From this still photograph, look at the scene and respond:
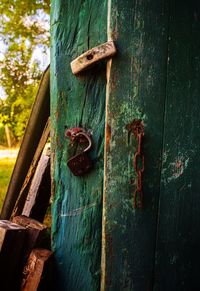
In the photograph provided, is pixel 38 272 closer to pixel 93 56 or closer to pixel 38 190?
pixel 38 190

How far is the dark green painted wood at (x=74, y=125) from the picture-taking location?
1356mm

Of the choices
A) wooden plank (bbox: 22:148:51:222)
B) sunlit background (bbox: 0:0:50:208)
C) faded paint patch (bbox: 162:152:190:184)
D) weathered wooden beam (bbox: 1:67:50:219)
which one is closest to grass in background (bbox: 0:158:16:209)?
sunlit background (bbox: 0:0:50:208)

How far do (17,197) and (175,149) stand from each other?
1.24 m

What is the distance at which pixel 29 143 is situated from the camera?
1.98 metres

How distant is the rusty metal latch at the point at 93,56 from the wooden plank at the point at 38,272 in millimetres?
918

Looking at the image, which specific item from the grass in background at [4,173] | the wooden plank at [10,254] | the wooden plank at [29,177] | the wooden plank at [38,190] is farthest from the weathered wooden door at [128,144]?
the grass in background at [4,173]

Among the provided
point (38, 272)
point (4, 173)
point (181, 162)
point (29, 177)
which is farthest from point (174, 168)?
point (4, 173)

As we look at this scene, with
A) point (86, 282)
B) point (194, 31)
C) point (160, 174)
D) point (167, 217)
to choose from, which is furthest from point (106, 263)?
point (194, 31)

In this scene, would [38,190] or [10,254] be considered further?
[38,190]

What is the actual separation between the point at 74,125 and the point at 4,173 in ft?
14.5

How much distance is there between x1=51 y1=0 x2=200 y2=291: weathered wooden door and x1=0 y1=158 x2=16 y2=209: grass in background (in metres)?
2.32

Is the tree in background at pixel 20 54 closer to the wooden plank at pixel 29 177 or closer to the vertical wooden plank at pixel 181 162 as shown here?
the wooden plank at pixel 29 177

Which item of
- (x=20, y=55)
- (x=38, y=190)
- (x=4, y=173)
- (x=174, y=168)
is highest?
(x=20, y=55)

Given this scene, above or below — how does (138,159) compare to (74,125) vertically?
below
